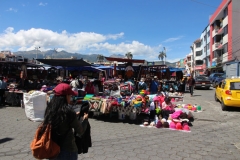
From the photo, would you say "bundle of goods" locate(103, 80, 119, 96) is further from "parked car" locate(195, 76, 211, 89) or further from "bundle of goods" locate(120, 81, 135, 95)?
"parked car" locate(195, 76, 211, 89)

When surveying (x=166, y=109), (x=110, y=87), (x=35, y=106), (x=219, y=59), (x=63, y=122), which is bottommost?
(x=166, y=109)

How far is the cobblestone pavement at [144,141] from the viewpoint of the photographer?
464 cm

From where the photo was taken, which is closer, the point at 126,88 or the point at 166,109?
the point at 166,109

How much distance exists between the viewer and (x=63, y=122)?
7.69 feet

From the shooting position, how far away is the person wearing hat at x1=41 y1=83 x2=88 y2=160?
2.33 metres

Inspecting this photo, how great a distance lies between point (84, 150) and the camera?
2.72 m

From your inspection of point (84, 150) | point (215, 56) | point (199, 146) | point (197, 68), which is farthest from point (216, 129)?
point (197, 68)

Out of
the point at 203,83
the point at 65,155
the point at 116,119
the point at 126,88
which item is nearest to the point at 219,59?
the point at 203,83

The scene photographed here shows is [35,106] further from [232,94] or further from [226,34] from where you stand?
[226,34]

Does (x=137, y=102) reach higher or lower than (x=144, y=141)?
higher

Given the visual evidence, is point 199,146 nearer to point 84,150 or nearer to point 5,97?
point 84,150

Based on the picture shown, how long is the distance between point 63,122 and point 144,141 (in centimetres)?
373

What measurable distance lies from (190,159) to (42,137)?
133 inches

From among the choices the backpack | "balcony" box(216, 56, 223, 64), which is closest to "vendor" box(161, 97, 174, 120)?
the backpack
